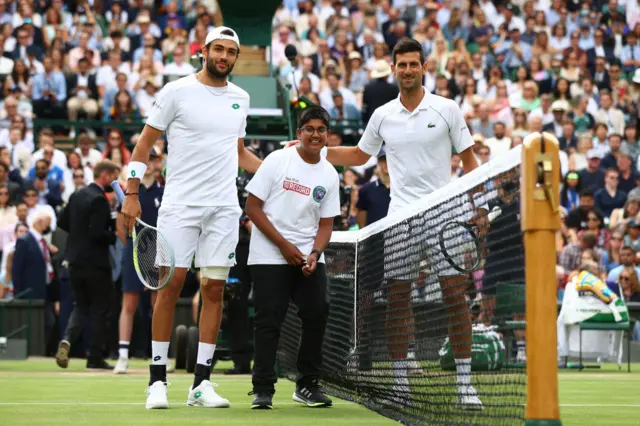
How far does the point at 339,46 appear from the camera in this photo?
28328 millimetres

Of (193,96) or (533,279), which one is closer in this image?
(533,279)

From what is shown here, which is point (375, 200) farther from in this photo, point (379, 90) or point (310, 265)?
point (379, 90)

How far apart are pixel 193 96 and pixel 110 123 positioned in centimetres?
1484

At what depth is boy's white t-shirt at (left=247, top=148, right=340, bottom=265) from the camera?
945cm

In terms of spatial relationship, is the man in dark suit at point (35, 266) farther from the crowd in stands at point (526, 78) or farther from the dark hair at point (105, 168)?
the crowd in stands at point (526, 78)

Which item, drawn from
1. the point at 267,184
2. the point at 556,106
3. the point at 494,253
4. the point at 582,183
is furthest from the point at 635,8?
the point at 494,253

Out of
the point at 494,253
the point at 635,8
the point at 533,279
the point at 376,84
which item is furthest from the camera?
the point at 635,8

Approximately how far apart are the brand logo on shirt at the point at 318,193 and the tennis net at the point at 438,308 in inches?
18.2

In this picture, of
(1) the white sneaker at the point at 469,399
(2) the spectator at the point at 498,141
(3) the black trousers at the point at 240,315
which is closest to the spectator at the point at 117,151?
(2) the spectator at the point at 498,141

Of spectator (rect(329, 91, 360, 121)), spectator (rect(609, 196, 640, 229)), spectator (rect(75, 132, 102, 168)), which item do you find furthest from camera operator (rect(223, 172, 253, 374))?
spectator (rect(329, 91, 360, 121))

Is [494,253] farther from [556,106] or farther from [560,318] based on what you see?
[556,106]

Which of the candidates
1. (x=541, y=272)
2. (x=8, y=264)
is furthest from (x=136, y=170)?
(x=8, y=264)

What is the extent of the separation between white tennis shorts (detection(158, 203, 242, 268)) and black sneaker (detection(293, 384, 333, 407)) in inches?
39.6

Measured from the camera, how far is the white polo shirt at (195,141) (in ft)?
30.9
